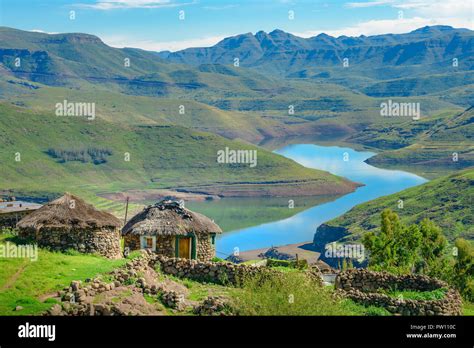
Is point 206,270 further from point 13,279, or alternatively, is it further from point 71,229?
point 13,279

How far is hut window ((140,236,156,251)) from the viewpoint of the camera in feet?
99.3

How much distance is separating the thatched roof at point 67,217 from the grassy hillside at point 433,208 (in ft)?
314

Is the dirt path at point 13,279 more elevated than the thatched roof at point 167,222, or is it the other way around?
the thatched roof at point 167,222

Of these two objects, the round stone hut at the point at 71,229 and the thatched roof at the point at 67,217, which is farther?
the thatched roof at the point at 67,217

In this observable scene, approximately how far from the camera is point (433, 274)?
135 feet

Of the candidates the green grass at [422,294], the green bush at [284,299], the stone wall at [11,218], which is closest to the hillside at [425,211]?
the stone wall at [11,218]

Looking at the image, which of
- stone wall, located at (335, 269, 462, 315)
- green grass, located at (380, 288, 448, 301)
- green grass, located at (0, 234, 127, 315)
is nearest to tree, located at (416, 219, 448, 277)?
stone wall, located at (335, 269, 462, 315)

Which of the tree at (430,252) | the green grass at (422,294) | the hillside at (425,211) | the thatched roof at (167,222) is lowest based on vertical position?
the hillside at (425,211)

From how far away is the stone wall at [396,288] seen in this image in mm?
22234

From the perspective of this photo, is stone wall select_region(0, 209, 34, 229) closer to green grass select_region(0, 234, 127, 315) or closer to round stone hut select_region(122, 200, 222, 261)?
round stone hut select_region(122, 200, 222, 261)

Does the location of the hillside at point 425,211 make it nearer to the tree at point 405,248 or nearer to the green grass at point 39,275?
the tree at point 405,248

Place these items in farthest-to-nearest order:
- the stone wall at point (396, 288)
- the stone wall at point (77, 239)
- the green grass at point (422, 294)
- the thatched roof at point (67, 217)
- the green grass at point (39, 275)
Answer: the thatched roof at point (67, 217), the stone wall at point (77, 239), the green grass at point (422, 294), the stone wall at point (396, 288), the green grass at point (39, 275)
